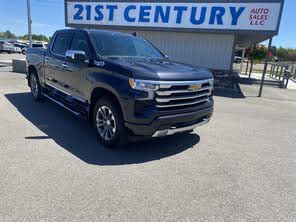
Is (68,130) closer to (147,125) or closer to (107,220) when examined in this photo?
(147,125)

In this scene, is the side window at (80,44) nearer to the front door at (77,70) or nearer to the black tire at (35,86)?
the front door at (77,70)

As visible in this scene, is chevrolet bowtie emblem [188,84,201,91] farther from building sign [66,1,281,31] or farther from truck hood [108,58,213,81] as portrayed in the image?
building sign [66,1,281,31]

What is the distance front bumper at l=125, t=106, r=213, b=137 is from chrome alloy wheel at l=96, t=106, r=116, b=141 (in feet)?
1.47

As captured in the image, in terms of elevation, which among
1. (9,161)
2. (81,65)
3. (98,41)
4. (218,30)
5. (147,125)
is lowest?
(9,161)

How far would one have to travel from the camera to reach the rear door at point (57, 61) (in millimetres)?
5586

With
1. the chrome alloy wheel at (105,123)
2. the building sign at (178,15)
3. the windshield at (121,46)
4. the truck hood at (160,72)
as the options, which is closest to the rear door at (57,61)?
the windshield at (121,46)

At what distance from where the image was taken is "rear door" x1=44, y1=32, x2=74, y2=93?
5.59 meters

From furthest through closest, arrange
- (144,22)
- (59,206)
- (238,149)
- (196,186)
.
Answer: (144,22) → (238,149) → (196,186) → (59,206)

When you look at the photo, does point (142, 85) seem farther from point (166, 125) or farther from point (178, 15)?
point (178, 15)

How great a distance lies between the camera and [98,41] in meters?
4.91

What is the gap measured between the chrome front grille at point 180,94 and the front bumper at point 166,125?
172 millimetres

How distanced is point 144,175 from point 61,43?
3890 mm

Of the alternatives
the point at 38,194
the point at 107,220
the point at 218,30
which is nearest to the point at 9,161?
the point at 38,194

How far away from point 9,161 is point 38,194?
110 cm
